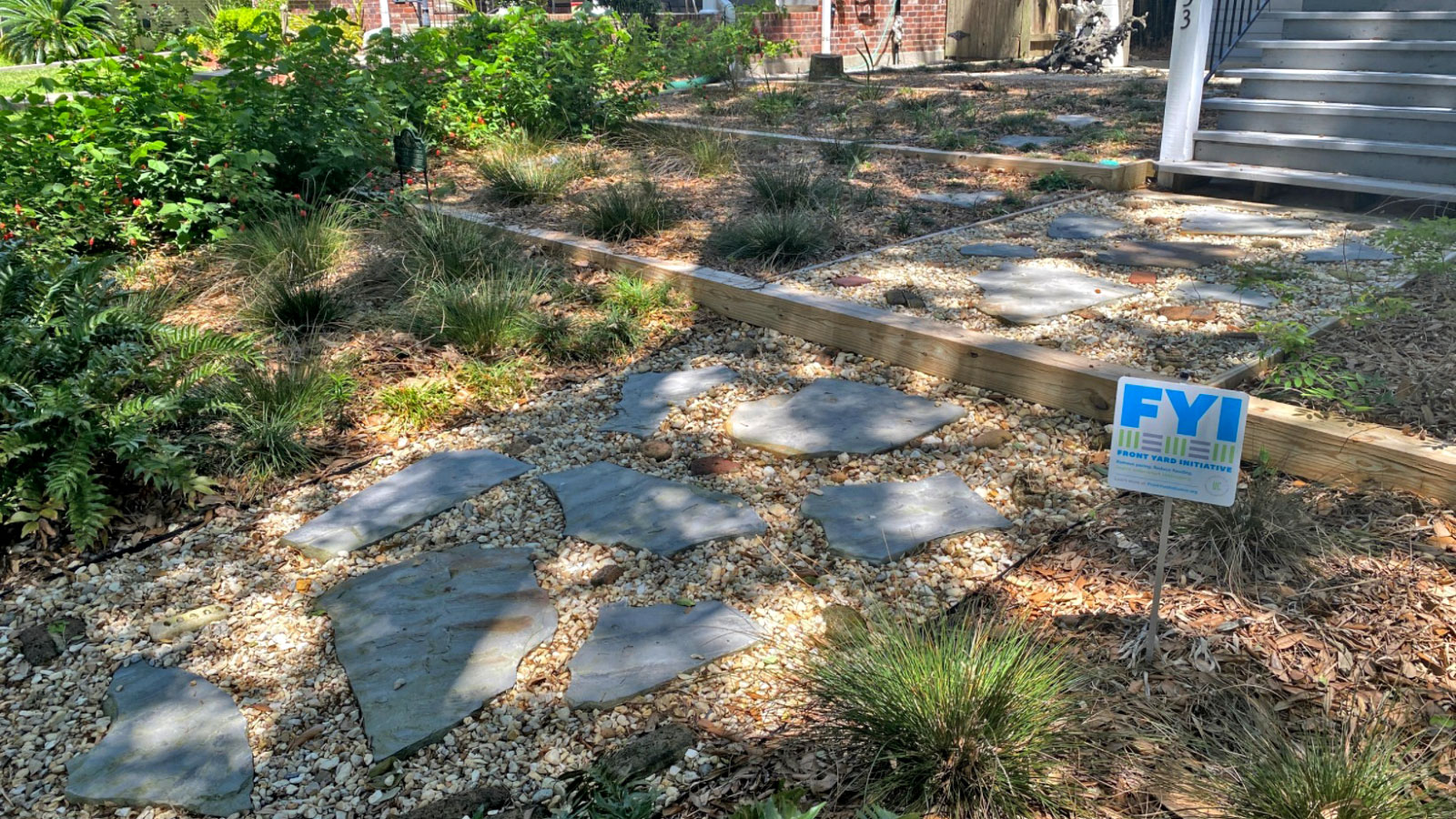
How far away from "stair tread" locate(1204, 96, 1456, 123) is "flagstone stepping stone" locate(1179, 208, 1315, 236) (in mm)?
1042

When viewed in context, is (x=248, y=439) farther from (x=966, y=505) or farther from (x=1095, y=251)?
(x=1095, y=251)

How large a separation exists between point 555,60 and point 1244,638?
7.00 m

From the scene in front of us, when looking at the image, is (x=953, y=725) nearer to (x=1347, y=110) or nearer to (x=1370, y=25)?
(x=1347, y=110)

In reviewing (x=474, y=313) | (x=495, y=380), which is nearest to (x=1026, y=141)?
(x=474, y=313)

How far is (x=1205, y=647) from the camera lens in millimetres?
2332

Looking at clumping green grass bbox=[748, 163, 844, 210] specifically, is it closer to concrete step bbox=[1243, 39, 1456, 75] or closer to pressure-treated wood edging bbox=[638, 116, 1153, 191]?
pressure-treated wood edging bbox=[638, 116, 1153, 191]

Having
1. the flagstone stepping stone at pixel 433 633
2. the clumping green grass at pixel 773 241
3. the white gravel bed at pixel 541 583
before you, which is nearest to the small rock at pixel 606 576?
the white gravel bed at pixel 541 583

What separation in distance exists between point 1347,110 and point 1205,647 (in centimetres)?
531

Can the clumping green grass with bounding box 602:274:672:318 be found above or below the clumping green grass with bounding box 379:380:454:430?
above

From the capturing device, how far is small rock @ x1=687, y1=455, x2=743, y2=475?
345 centimetres

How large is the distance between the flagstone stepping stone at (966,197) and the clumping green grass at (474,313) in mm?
2778

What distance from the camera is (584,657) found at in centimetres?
254

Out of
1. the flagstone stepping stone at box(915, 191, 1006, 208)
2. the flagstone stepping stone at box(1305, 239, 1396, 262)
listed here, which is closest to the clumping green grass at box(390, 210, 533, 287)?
the flagstone stepping stone at box(915, 191, 1006, 208)

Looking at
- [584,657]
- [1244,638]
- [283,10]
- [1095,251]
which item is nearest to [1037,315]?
[1095,251]
